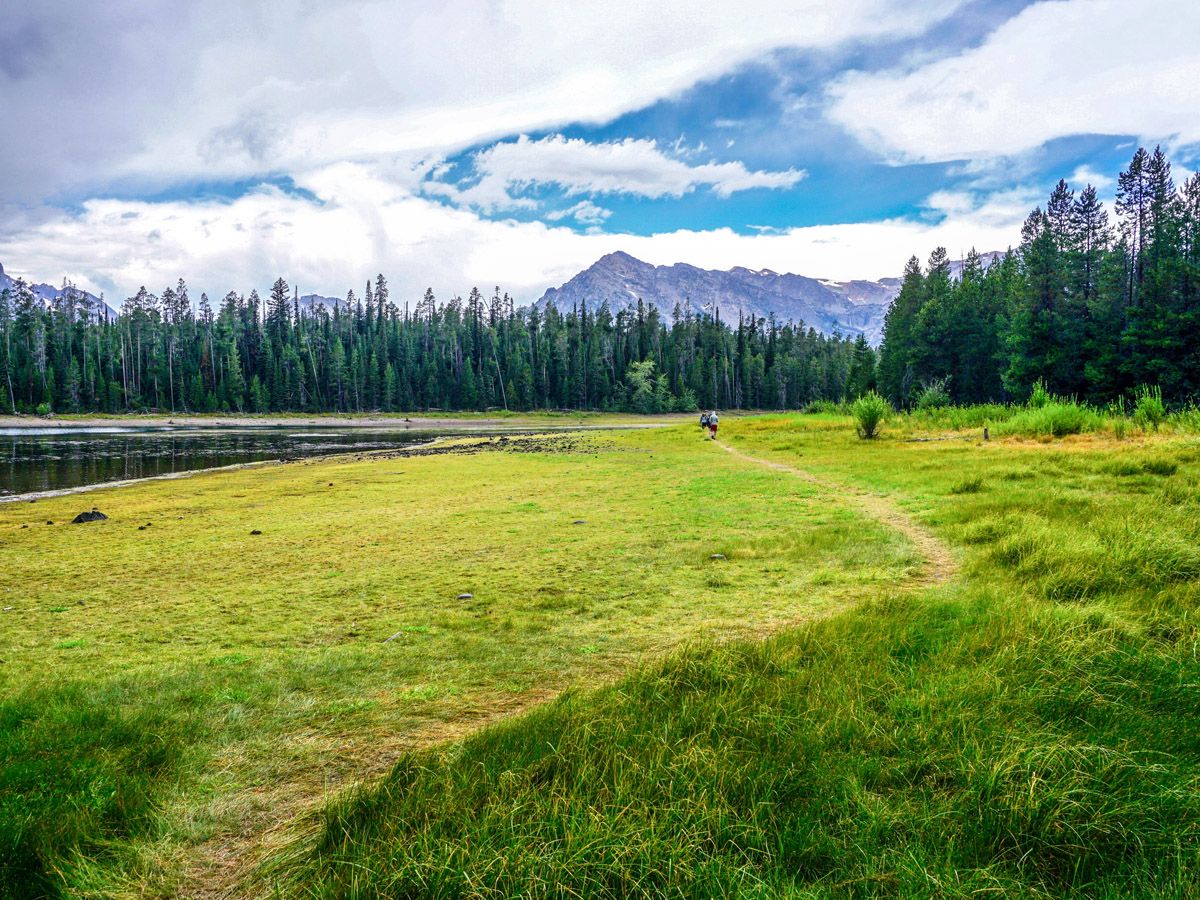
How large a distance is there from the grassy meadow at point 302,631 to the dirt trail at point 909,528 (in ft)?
0.87

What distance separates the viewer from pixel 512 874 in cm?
265

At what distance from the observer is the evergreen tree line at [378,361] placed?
345 ft

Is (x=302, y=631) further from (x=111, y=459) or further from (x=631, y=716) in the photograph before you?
(x=111, y=459)

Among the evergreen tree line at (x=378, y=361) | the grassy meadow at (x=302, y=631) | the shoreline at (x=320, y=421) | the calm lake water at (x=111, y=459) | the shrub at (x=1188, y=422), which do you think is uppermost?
the evergreen tree line at (x=378, y=361)

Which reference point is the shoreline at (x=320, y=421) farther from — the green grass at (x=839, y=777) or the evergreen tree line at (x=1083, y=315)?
the green grass at (x=839, y=777)

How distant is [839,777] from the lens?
329 centimetres

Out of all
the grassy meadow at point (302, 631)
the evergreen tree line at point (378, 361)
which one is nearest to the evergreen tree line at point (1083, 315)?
the evergreen tree line at point (378, 361)

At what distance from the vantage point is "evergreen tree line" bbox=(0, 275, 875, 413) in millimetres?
105250

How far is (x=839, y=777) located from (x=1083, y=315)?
245 feet

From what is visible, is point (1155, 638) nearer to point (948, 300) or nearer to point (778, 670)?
point (778, 670)

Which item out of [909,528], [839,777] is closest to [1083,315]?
[909,528]

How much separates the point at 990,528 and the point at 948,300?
76.1 m

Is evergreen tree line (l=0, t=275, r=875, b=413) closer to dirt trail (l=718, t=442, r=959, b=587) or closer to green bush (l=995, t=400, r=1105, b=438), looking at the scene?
green bush (l=995, t=400, r=1105, b=438)

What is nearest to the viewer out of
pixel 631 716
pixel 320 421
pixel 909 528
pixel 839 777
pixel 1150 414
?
pixel 839 777
